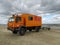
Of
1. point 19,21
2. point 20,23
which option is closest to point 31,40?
point 20,23

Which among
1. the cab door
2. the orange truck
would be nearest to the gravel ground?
the orange truck

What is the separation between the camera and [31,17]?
20859mm

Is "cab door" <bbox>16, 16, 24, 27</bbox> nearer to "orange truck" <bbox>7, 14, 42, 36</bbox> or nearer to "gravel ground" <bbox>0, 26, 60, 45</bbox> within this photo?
"orange truck" <bbox>7, 14, 42, 36</bbox>

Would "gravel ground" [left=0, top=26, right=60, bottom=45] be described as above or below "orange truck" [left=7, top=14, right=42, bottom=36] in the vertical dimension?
below

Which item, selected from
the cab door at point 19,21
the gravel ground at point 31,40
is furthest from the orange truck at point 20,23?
the gravel ground at point 31,40

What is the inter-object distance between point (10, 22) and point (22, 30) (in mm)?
2026

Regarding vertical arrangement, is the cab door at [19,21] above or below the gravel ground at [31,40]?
above

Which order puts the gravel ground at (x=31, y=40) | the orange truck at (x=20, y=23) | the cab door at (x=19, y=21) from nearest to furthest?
the gravel ground at (x=31, y=40), the orange truck at (x=20, y=23), the cab door at (x=19, y=21)

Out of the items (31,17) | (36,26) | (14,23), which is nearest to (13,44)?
(14,23)

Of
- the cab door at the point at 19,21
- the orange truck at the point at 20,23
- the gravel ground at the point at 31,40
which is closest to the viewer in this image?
the gravel ground at the point at 31,40

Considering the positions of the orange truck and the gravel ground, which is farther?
the orange truck

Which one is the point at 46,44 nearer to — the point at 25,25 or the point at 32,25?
the point at 25,25

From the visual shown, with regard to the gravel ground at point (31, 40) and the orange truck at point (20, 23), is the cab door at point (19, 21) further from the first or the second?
the gravel ground at point (31, 40)

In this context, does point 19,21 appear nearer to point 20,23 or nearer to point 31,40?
point 20,23
